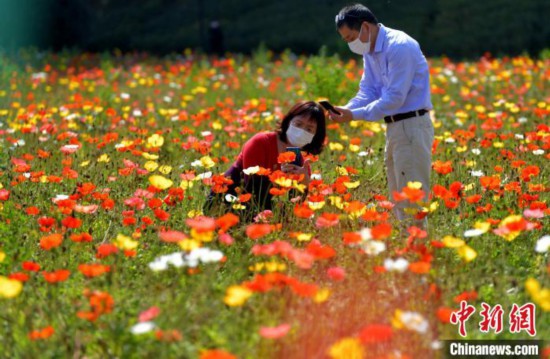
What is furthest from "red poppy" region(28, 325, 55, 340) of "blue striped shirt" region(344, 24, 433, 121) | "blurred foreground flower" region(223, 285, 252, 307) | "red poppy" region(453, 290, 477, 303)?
"blue striped shirt" region(344, 24, 433, 121)

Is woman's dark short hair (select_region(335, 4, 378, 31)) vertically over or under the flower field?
over

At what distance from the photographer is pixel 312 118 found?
4.68m

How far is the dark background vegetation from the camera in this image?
16359mm

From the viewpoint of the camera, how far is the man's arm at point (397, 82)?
14.3 ft

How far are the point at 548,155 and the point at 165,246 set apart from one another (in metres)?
2.75

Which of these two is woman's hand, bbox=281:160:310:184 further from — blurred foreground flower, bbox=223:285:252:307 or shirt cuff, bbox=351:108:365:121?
blurred foreground flower, bbox=223:285:252:307

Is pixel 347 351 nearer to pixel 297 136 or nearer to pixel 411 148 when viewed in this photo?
pixel 411 148

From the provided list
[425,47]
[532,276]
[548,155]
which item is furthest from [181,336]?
[425,47]

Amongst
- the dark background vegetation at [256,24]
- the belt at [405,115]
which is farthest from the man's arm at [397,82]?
the dark background vegetation at [256,24]

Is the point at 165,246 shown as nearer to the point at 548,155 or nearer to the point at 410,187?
the point at 410,187

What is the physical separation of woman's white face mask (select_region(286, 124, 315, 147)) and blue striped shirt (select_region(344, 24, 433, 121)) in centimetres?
29

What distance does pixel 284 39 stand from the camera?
675 inches

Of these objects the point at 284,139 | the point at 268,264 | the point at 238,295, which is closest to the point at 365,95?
the point at 284,139

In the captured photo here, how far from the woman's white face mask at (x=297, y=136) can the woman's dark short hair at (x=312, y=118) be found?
0.18ft
